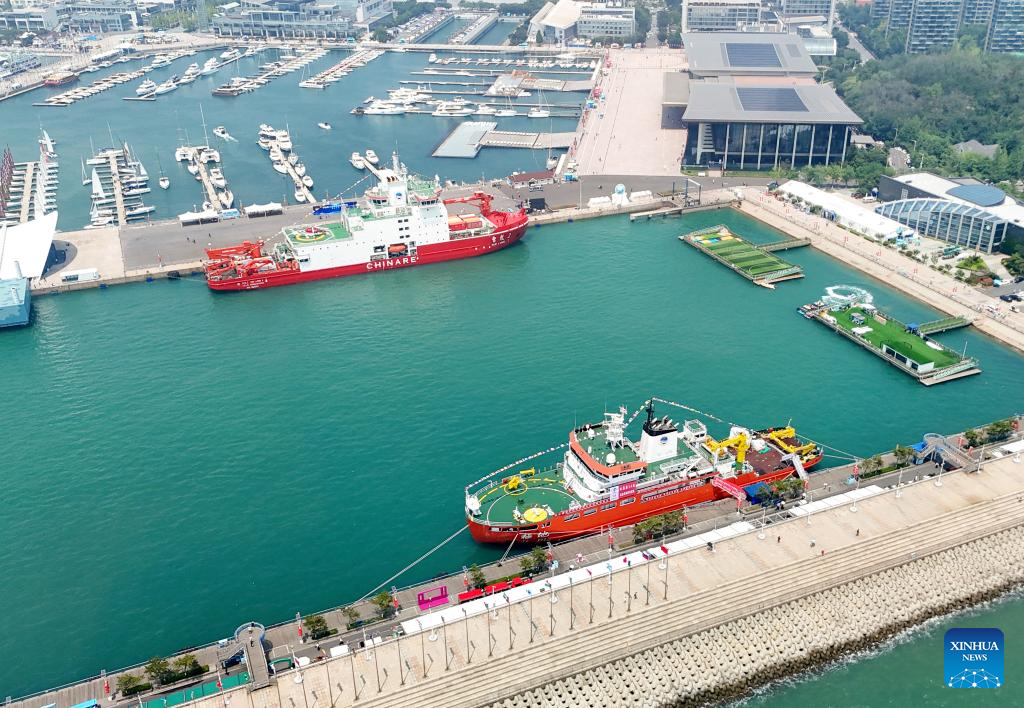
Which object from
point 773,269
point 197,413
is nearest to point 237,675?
point 197,413

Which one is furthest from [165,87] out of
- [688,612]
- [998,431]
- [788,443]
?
[688,612]

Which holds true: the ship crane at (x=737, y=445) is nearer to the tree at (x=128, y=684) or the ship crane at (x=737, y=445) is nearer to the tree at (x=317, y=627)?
the tree at (x=317, y=627)

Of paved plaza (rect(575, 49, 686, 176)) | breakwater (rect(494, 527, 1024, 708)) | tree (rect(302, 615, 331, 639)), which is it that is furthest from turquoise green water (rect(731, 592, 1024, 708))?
paved plaza (rect(575, 49, 686, 176))

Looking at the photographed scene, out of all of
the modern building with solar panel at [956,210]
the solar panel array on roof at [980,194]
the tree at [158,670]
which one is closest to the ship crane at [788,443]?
the tree at [158,670]

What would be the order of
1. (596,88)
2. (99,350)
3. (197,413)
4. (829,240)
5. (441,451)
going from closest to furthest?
(441,451) < (197,413) < (99,350) < (829,240) < (596,88)

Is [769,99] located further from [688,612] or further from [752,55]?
[688,612]

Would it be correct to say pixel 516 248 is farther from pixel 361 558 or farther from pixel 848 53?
pixel 848 53

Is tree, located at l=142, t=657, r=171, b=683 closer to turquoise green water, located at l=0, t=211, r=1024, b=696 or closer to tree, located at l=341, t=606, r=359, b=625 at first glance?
turquoise green water, located at l=0, t=211, r=1024, b=696
